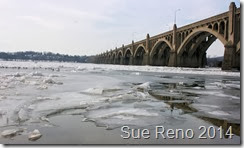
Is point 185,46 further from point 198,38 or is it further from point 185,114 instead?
point 185,114

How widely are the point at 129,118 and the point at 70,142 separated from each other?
5.33 feet

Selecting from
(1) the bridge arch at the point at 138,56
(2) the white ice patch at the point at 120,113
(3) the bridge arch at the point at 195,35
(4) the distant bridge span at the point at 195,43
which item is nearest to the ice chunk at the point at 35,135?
(2) the white ice patch at the point at 120,113

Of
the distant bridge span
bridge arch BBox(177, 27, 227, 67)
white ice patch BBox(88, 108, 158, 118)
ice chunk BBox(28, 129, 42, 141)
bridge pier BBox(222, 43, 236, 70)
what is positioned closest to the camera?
ice chunk BBox(28, 129, 42, 141)

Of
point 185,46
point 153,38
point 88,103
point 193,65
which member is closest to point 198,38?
point 185,46

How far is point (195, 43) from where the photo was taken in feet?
132

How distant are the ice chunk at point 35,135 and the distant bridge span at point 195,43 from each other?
2252cm

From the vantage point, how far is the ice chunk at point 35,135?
333 centimetres

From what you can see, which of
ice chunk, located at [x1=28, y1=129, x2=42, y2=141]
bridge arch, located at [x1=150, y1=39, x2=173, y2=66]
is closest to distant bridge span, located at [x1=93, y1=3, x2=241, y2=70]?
bridge arch, located at [x1=150, y1=39, x2=173, y2=66]

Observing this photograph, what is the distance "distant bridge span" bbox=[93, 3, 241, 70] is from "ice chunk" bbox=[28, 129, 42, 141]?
22.5 meters

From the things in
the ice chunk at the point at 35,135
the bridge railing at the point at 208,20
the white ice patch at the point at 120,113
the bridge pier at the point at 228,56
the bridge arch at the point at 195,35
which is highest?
the bridge railing at the point at 208,20

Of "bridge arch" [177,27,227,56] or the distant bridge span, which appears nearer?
the distant bridge span

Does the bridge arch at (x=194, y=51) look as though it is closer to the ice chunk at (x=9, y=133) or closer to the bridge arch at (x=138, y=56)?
the bridge arch at (x=138, y=56)

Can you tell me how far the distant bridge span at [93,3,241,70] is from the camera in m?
26.4

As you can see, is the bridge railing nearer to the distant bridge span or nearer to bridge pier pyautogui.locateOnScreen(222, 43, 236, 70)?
the distant bridge span
